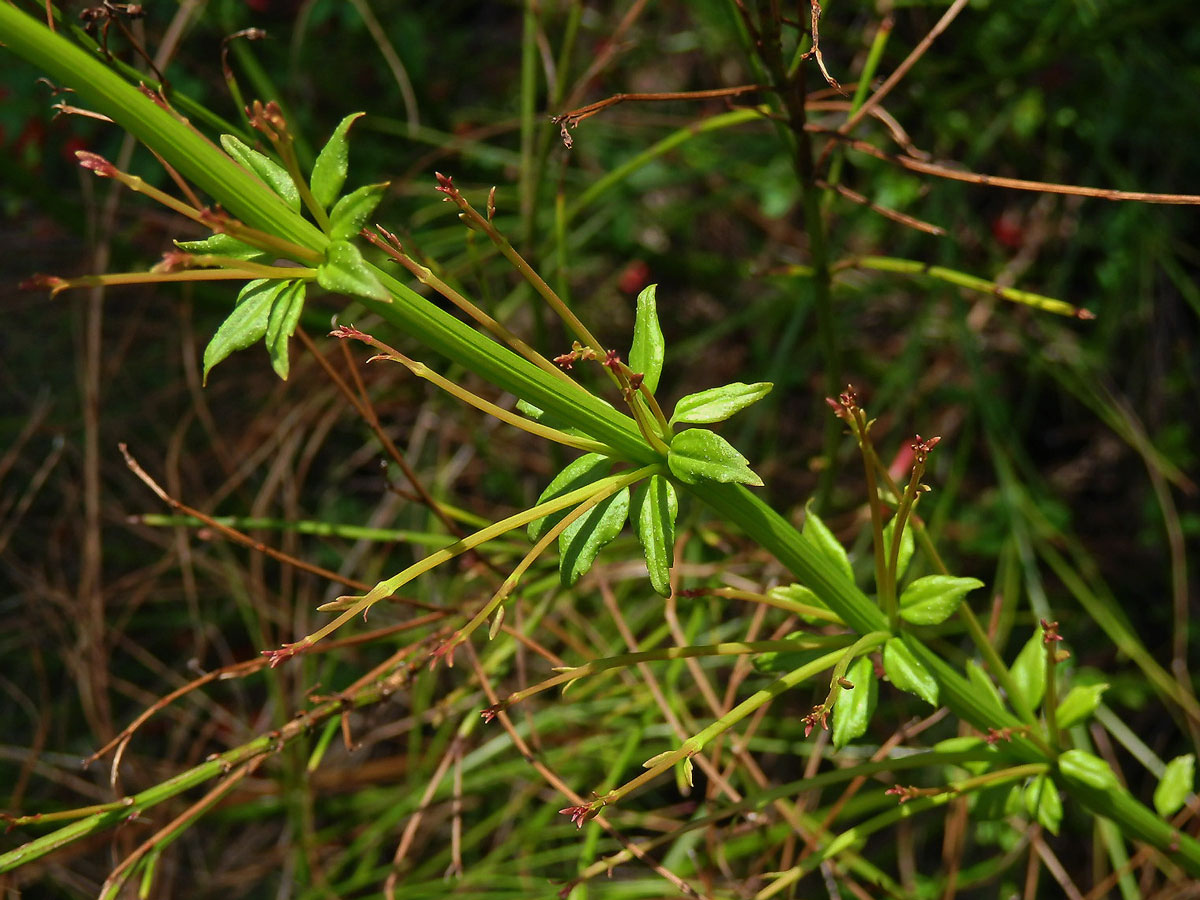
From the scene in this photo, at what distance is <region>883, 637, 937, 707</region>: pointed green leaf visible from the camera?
1.03m

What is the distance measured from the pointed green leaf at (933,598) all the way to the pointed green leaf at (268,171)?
738 millimetres

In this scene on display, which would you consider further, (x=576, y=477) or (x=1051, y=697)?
(x=1051, y=697)

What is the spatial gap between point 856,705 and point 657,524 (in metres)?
0.31

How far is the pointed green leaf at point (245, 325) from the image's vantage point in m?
0.82

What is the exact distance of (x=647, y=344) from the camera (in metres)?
0.96

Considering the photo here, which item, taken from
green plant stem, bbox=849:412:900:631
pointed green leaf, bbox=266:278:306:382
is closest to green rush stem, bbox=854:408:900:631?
green plant stem, bbox=849:412:900:631

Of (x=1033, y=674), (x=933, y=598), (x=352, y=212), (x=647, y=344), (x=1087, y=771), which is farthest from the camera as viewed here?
(x=1033, y=674)

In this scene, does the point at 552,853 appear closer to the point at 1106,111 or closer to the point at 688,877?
the point at 688,877

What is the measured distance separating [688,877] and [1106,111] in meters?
2.00

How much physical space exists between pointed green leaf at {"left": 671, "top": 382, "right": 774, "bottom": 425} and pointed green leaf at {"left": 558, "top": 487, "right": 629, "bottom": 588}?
0.09m

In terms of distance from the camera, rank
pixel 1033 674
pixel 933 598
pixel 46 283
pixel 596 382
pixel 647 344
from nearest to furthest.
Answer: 1. pixel 46 283
2. pixel 647 344
3. pixel 933 598
4. pixel 1033 674
5. pixel 596 382

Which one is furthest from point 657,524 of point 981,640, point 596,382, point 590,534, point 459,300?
point 596,382

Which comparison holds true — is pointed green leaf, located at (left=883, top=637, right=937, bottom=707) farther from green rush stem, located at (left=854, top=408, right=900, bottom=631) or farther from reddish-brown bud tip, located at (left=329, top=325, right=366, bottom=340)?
reddish-brown bud tip, located at (left=329, top=325, right=366, bottom=340)

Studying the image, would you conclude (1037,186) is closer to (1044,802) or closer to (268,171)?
(1044,802)
